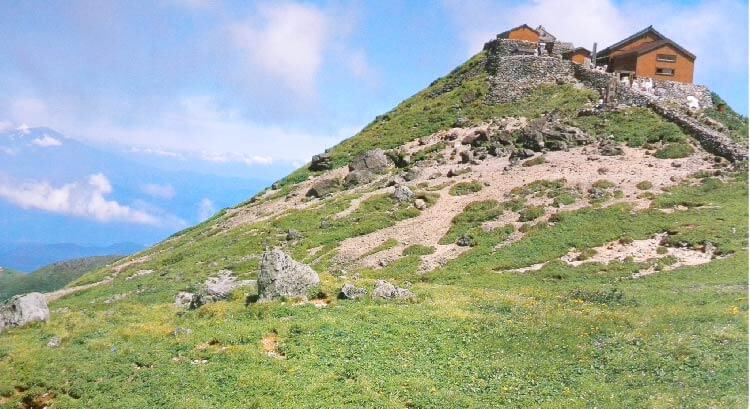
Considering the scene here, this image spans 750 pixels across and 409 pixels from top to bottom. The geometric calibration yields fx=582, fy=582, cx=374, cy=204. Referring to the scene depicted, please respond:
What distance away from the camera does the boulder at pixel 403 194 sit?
47562mm

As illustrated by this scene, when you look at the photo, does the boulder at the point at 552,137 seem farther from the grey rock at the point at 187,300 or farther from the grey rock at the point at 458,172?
the grey rock at the point at 187,300

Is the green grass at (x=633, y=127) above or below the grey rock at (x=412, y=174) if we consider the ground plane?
above

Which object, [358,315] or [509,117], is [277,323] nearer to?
[358,315]

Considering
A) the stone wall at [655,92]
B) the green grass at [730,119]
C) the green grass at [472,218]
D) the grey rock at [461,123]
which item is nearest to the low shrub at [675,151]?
the green grass at [730,119]

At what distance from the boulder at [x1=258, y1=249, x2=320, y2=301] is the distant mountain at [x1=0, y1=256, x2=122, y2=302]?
8941cm

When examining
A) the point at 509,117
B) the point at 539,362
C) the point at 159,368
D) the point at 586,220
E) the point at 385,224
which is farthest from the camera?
the point at 509,117

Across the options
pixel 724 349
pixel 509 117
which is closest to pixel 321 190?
pixel 509 117

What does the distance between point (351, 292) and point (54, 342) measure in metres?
12.7

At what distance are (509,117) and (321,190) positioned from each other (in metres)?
21.9

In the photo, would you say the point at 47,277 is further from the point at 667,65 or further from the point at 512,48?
the point at 667,65

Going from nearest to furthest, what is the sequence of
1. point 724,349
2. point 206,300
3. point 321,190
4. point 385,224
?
1. point 724,349
2. point 206,300
3. point 385,224
4. point 321,190

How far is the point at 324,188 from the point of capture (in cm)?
5866

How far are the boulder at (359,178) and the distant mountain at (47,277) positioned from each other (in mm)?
66105

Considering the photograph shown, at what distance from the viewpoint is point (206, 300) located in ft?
96.6
